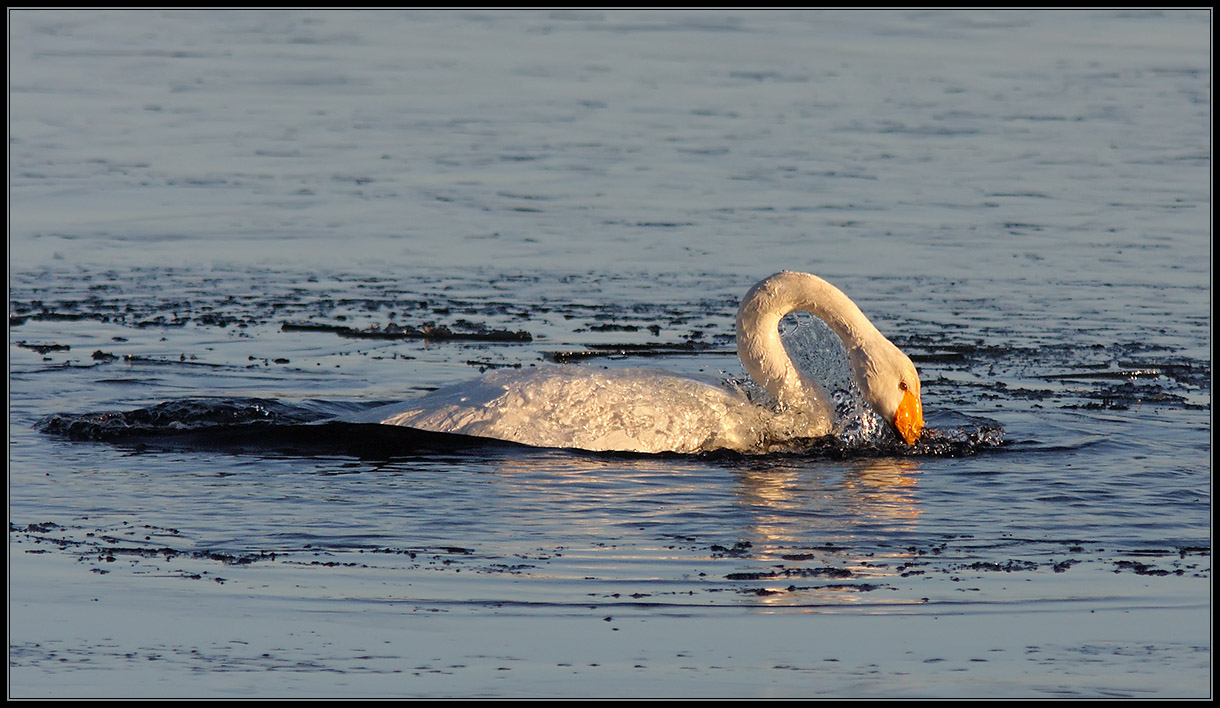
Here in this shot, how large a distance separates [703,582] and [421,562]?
125cm

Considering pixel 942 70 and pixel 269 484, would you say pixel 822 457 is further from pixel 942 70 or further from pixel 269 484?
pixel 942 70

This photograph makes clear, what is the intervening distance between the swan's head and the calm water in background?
1.36 feet

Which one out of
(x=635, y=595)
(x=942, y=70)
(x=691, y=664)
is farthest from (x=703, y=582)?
(x=942, y=70)

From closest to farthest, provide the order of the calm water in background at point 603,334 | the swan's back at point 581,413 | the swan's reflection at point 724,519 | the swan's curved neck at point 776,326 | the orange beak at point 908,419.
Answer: the calm water in background at point 603,334
the swan's reflection at point 724,519
the swan's back at point 581,413
the orange beak at point 908,419
the swan's curved neck at point 776,326

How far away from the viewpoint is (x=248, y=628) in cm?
735

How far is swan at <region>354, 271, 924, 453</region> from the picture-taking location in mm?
10906

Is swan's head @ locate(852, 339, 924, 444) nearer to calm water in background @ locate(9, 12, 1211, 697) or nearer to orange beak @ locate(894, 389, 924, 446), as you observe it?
orange beak @ locate(894, 389, 924, 446)

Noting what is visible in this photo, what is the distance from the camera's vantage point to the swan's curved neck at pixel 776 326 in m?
11.5

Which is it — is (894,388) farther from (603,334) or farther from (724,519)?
(603,334)

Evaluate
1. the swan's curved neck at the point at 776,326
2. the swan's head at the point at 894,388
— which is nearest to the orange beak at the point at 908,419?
the swan's head at the point at 894,388

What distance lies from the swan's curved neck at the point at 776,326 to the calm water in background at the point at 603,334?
63 centimetres

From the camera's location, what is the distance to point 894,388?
36.8ft

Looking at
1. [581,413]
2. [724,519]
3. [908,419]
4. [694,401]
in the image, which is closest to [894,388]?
[908,419]

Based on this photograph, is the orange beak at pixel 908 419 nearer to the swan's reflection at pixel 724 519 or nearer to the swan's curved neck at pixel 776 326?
the swan's reflection at pixel 724 519
